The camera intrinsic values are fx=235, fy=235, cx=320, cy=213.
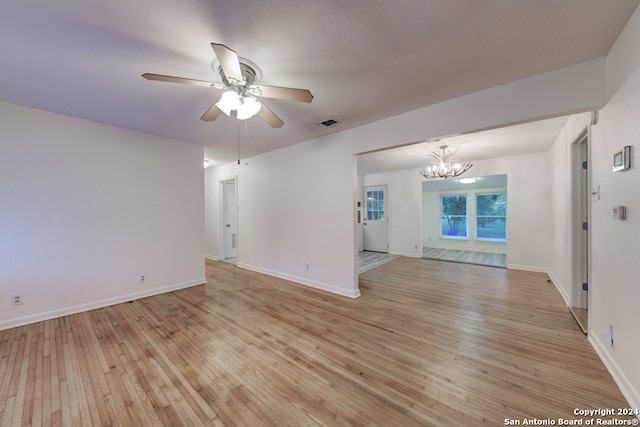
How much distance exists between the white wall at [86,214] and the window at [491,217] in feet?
27.5

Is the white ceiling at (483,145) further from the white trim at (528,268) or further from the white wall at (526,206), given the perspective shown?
the white trim at (528,268)

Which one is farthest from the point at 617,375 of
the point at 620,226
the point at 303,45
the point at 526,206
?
the point at 526,206

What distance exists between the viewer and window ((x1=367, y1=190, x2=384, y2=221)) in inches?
285

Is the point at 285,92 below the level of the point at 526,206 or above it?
above

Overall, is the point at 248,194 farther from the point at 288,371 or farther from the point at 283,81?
the point at 288,371

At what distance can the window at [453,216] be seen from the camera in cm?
810

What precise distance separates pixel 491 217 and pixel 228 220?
819 cm

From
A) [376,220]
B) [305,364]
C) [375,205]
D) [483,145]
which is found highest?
[483,145]

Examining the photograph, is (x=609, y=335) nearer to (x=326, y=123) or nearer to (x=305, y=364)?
(x=305, y=364)

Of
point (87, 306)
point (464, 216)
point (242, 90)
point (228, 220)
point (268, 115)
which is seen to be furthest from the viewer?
point (464, 216)

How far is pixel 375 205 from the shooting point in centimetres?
741

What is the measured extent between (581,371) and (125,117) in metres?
5.40

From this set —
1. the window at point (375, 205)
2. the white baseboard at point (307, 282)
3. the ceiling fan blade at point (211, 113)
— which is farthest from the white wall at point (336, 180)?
the ceiling fan blade at point (211, 113)

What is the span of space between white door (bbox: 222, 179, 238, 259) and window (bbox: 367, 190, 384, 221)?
4.07 m
